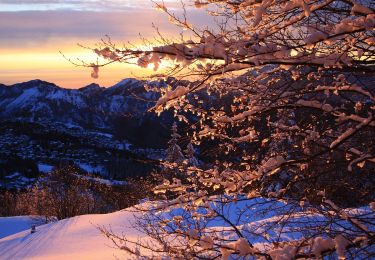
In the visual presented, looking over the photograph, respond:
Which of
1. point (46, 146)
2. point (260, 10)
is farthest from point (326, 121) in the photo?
point (46, 146)

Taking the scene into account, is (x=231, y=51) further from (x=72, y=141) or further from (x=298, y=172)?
(x=72, y=141)

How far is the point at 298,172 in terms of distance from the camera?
3.66m

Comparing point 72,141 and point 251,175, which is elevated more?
point 251,175

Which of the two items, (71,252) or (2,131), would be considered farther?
(2,131)

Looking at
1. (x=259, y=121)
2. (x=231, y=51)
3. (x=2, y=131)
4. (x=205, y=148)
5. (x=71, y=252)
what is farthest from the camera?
(x=2, y=131)

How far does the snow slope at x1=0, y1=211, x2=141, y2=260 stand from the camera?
930cm

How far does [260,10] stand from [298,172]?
1.78 metres

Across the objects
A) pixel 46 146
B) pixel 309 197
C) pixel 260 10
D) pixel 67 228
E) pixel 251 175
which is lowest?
pixel 46 146

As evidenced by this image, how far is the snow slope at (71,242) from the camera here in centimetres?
930

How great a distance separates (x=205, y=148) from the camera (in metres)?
4.38

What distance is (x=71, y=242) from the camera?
1118cm

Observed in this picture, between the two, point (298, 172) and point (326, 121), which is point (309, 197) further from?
point (326, 121)

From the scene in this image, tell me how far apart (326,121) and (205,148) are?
1.27 m

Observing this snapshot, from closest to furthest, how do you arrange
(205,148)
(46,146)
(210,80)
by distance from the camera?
(210,80) < (205,148) < (46,146)
